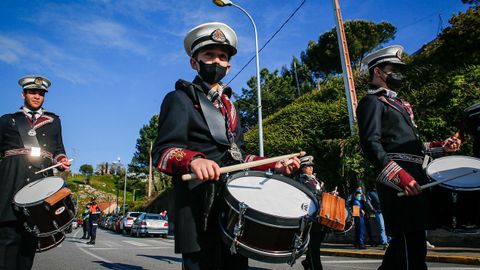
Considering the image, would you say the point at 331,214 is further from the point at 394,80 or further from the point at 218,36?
the point at 218,36

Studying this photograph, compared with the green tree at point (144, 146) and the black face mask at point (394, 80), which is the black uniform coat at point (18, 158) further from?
the green tree at point (144, 146)

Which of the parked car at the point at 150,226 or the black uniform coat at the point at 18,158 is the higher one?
the black uniform coat at the point at 18,158

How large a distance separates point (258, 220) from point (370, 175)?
38.5 ft

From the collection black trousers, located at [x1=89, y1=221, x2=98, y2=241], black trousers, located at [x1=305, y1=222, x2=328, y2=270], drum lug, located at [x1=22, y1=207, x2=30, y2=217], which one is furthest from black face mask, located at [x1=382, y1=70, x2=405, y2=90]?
black trousers, located at [x1=89, y1=221, x2=98, y2=241]

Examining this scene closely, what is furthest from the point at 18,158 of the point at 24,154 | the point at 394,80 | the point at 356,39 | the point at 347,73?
the point at 356,39

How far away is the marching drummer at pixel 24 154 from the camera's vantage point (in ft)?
11.9

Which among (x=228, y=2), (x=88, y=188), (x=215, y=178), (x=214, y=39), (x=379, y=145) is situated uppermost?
(x=228, y=2)

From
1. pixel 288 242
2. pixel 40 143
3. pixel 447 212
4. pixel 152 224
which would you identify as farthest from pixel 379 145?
pixel 152 224

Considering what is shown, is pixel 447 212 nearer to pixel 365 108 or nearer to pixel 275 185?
pixel 365 108

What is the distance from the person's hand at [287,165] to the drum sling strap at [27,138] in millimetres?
2742

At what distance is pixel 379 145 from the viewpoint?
2916 millimetres

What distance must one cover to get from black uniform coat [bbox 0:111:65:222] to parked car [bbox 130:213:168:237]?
18363 mm

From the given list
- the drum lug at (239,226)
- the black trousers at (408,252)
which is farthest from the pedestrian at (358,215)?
the drum lug at (239,226)

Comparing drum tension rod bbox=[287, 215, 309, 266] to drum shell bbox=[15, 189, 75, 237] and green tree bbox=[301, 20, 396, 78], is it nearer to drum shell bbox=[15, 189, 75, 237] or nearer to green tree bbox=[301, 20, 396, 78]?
drum shell bbox=[15, 189, 75, 237]
